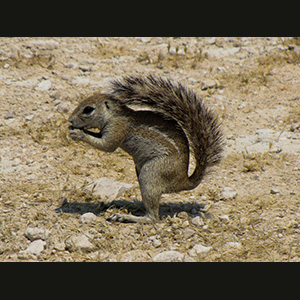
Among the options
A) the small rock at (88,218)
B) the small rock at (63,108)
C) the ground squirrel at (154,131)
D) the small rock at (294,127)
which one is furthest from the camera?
the small rock at (63,108)

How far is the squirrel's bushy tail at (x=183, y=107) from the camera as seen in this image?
4.38 metres

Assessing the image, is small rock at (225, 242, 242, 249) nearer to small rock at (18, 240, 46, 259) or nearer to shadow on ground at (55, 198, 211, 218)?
shadow on ground at (55, 198, 211, 218)

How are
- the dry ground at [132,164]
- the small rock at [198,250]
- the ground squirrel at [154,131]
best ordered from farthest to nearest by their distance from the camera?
the ground squirrel at [154,131], the dry ground at [132,164], the small rock at [198,250]

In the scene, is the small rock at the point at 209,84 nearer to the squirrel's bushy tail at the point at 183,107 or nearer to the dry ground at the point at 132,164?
the dry ground at the point at 132,164

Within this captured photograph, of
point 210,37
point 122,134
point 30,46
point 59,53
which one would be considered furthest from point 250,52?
point 122,134

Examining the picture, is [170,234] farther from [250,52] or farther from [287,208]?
[250,52]

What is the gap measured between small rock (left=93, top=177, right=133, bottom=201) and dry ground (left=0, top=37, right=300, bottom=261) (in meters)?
0.08

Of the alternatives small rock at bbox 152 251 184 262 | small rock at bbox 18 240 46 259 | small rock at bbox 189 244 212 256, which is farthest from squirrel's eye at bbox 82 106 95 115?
small rock at bbox 189 244 212 256

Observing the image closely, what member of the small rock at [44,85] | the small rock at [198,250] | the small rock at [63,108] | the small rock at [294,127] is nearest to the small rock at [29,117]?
the small rock at [63,108]

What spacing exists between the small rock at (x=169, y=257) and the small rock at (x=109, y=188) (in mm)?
1334

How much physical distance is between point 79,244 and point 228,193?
6.43 ft

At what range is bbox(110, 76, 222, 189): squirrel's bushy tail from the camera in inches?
172

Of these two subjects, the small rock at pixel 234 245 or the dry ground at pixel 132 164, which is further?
the dry ground at pixel 132 164

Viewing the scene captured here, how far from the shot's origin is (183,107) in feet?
14.3
